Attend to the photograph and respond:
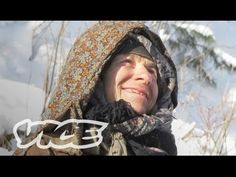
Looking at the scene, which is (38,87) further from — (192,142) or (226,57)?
(226,57)

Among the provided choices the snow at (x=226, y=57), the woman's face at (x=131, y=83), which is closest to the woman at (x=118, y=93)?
the woman's face at (x=131, y=83)

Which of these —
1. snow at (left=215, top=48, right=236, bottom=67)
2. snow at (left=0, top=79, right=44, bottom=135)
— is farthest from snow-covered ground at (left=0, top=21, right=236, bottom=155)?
snow at (left=215, top=48, right=236, bottom=67)

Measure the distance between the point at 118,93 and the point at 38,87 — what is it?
0.51m

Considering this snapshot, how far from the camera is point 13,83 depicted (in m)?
3.14

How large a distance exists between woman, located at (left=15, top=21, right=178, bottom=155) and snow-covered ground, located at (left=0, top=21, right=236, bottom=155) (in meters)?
0.07

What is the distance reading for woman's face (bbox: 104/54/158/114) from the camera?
123 inches

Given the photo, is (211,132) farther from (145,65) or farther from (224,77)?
(145,65)

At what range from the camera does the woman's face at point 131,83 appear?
3112 millimetres

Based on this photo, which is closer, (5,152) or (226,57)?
(5,152)

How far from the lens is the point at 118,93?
3.12 metres

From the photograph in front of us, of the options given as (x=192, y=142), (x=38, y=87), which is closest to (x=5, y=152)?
(x=38, y=87)
